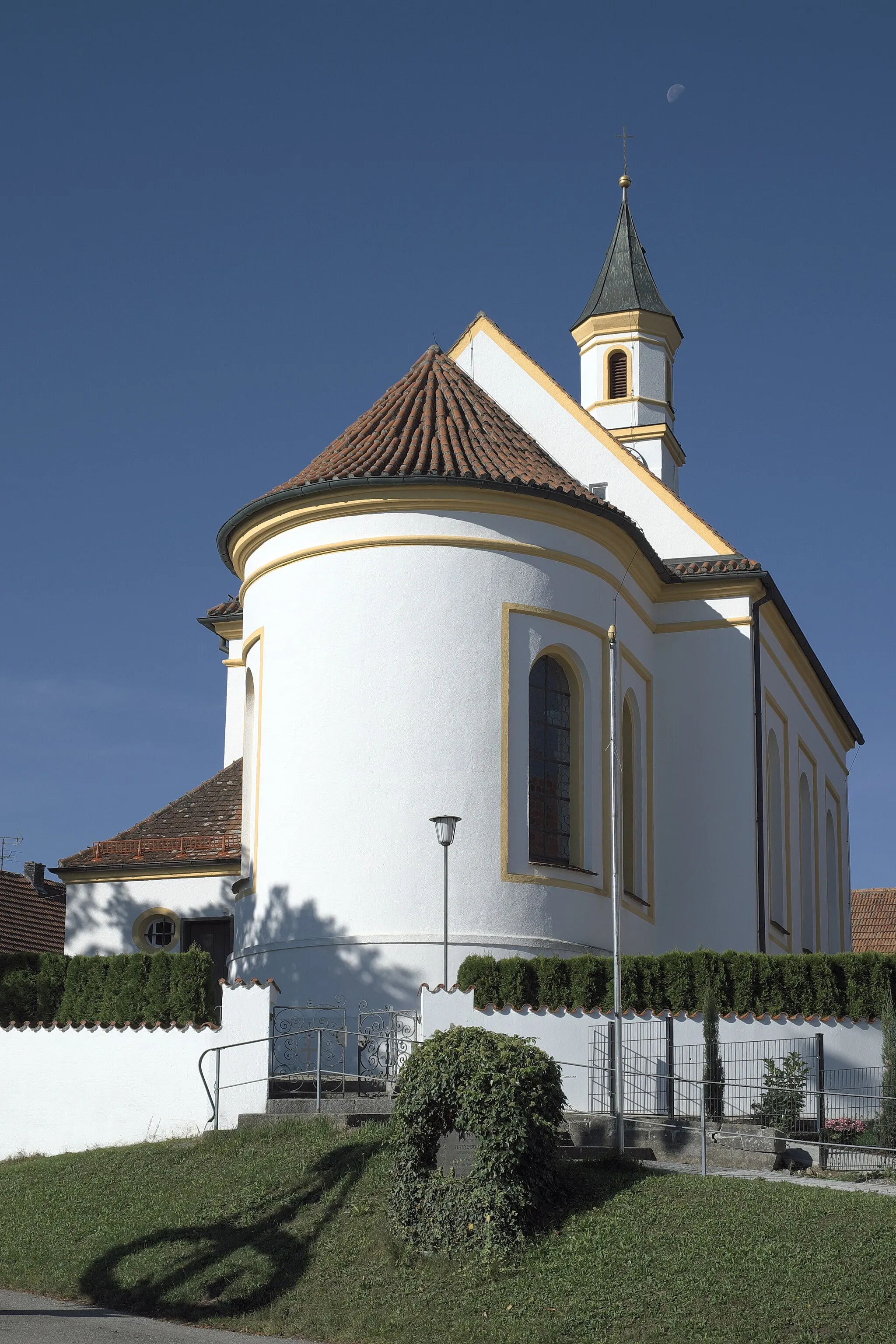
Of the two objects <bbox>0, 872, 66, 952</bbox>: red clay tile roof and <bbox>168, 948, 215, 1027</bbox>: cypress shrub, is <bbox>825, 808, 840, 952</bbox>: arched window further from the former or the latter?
<bbox>168, 948, 215, 1027</bbox>: cypress shrub

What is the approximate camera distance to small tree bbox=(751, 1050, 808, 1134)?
18.2 meters

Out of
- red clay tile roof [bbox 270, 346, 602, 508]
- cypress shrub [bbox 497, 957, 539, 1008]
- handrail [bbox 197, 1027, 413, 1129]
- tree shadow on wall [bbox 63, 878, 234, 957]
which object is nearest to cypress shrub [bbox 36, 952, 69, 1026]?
handrail [bbox 197, 1027, 413, 1129]

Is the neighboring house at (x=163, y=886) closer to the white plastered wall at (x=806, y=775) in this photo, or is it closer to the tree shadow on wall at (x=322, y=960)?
the tree shadow on wall at (x=322, y=960)

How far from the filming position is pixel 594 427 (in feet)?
104

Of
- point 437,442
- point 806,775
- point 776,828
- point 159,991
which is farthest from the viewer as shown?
point 806,775

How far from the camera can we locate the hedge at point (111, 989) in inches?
846

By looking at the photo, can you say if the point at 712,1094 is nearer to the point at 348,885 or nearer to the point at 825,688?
the point at 348,885

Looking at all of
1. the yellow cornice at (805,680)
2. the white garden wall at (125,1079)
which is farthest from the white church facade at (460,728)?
the white garden wall at (125,1079)

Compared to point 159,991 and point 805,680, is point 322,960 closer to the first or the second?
point 159,991

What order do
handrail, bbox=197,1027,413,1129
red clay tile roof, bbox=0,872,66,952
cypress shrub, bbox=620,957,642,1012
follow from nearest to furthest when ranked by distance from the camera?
handrail, bbox=197,1027,413,1129 < cypress shrub, bbox=620,957,642,1012 < red clay tile roof, bbox=0,872,66,952

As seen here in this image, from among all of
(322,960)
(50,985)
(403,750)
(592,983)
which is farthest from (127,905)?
(592,983)

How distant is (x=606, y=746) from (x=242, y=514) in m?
6.63

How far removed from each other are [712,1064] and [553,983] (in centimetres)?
225

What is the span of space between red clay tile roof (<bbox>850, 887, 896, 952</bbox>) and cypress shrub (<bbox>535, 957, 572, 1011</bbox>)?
3191cm
